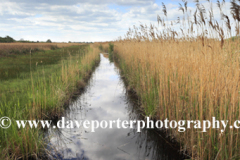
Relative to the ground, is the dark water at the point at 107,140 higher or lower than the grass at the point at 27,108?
lower

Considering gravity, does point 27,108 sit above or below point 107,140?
above

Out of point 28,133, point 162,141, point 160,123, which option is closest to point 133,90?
point 160,123

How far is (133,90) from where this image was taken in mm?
6125

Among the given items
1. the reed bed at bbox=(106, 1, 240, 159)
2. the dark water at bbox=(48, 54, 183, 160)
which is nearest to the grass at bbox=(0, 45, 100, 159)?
the dark water at bbox=(48, 54, 183, 160)

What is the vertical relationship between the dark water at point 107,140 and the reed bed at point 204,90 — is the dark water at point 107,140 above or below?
below

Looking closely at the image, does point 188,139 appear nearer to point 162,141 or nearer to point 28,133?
point 162,141

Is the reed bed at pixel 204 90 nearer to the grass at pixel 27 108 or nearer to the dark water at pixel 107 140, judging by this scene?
the dark water at pixel 107 140

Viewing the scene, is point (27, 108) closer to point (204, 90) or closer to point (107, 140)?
point (107, 140)

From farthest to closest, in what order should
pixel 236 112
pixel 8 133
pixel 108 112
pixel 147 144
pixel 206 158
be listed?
pixel 108 112 → pixel 147 144 → pixel 8 133 → pixel 206 158 → pixel 236 112

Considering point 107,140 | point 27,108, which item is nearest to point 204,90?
point 107,140

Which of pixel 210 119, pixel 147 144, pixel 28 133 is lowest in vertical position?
pixel 147 144

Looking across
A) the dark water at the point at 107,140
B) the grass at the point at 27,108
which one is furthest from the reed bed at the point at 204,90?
the grass at the point at 27,108

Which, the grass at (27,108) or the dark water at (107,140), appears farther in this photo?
the dark water at (107,140)

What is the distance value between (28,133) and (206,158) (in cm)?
252
